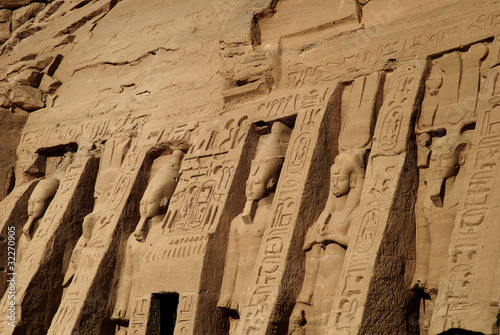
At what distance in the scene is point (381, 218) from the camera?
6598 mm

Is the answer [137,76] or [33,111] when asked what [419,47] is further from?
[33,111]

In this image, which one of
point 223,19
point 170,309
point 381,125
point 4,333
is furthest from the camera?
point 223,19

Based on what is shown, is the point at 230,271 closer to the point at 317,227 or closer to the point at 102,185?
the point at 317,227

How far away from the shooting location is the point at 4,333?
365 inches

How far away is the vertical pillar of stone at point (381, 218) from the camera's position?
6.32 metres

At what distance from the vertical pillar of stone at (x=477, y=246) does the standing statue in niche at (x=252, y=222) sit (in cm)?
205

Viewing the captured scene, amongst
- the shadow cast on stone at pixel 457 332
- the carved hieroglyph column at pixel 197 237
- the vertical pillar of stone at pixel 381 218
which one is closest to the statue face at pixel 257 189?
the carved hieroglyph column at pixel 197 237

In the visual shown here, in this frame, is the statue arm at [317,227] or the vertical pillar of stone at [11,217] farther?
the vertical pillar of stone at [11,217]

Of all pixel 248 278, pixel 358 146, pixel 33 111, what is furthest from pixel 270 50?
pixel 33 111

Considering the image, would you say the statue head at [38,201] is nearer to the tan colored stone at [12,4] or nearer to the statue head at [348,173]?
the tan colored stone at [12,4]

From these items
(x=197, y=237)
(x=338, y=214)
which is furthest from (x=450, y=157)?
(x=197, y=237)

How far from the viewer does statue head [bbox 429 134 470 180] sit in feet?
21.6

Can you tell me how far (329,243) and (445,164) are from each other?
1.18 metres

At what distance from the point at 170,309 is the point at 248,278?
111 cm
